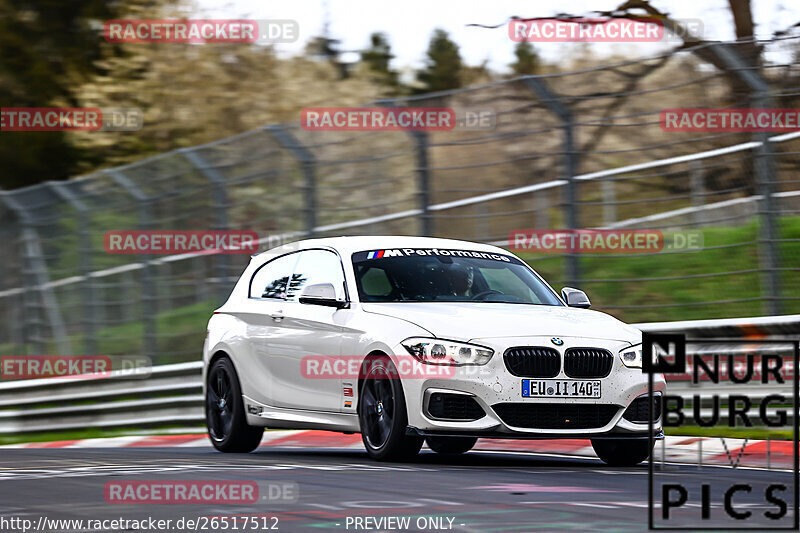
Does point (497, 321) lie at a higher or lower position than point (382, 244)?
lower

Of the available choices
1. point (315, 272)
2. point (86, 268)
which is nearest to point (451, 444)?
point (315, 272)

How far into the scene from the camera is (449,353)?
31.0 ft

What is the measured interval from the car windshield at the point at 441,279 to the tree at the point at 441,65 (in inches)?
1160

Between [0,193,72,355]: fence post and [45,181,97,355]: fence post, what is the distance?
0.70 m

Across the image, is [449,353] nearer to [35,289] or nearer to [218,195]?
[218,195]

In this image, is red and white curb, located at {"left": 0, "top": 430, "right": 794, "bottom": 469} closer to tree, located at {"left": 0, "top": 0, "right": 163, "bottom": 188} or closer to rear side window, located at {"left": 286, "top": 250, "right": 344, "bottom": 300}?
rear side window, located at {"left": 286, "top": 250, "right": 344, "bottom": 300}

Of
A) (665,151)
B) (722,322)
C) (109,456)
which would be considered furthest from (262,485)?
(665,151)

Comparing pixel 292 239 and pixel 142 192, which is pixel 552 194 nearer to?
pixel 292 239

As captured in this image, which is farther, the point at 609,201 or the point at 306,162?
the point at 306,162

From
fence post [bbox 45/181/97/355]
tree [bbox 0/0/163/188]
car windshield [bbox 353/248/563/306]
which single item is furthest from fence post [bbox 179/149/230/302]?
tree [bbox 0/0/163/188]

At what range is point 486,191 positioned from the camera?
46.1 feet

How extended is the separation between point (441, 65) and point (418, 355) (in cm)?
3542

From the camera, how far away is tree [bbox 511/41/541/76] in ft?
95.4

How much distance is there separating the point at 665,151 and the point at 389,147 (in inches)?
113
